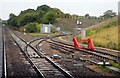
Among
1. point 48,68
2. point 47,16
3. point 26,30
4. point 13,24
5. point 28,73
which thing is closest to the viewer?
point 28,73

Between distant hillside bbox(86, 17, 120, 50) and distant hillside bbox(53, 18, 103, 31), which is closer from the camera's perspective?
distant hillside bbox(86, 17, 120, 50)

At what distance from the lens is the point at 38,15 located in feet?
370

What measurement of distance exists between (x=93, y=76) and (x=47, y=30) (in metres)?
64.5

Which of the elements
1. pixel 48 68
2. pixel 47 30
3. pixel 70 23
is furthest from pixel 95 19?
pixel 48 68

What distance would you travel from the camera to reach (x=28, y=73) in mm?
15320

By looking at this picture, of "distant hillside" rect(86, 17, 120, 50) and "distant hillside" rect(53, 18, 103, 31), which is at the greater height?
"distant hillside" rect(53, 18, 103, 31)

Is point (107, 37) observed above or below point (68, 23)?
below

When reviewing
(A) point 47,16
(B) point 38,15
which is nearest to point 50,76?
(A) point 47,16

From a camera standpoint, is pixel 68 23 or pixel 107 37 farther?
pixel 68 23

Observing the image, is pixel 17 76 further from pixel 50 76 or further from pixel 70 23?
pixel 70 23

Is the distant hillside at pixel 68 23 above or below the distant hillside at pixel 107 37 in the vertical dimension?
above

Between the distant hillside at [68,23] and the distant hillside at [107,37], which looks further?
the distant hillside at [68,23]

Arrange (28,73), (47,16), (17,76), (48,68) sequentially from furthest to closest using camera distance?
(47,16) → (48,68) → (28,73) → (17,76)

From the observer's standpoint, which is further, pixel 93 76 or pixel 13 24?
pixel 13 24
